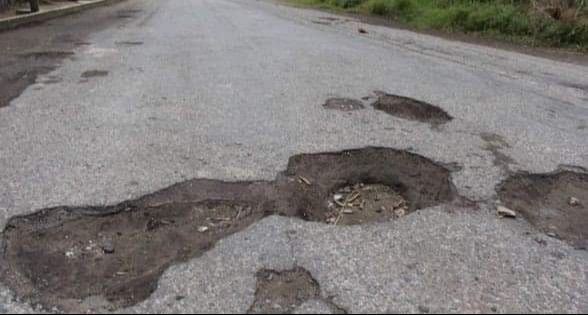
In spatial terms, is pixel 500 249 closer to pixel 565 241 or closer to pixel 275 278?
pixel 565 241

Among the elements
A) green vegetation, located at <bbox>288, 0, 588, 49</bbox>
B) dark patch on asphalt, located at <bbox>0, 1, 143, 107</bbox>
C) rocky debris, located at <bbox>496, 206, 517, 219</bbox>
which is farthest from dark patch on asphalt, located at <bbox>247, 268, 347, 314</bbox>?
green vegetation, located at <bbox>288, 0, 588, 49</bbox>

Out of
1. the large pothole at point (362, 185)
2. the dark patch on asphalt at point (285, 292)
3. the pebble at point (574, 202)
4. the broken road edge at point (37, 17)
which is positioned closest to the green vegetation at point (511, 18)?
the pebble at point (574, 202)

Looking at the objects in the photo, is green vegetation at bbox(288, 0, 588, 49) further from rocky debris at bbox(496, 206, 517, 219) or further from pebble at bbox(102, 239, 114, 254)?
pebble at bbox(102, 239, 114, 254)

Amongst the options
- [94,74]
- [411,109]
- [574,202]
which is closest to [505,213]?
[574,202]

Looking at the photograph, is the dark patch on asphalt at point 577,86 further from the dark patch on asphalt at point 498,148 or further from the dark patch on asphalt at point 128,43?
the dark patch on asphalt at point 128,43

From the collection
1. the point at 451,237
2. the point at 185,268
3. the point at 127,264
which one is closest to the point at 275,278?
the point at 185,268

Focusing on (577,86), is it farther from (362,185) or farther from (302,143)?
(362,185)

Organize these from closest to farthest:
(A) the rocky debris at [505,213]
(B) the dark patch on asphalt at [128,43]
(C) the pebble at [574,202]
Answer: (A) the rocky debris at [505,213]
(C) the pebble at [574,202]
(B) the dark patch on asphalt at [128,43]

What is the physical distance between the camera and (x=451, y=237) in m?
2.98

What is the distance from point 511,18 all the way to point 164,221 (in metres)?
13.0

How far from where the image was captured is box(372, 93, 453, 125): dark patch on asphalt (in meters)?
5.29

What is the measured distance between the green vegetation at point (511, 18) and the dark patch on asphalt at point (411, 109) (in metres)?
8.38

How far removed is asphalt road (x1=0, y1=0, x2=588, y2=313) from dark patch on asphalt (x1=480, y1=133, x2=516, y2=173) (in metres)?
0.02

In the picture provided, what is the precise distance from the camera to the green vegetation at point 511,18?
1251cm
